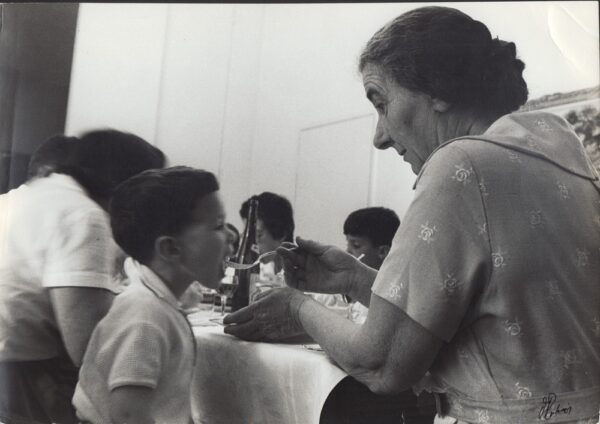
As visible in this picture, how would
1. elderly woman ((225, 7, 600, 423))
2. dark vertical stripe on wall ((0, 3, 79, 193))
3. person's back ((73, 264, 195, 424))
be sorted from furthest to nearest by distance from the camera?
dark vertical stripe on wall ((0, 3, 79, 193)), person's back ((73, 264, 195, 424)), elderly woman ((225, 7, 600, 423))

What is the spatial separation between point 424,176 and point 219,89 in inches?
15.4

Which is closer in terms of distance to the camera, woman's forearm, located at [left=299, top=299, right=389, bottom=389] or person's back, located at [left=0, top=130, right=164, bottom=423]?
woman's forearm, located at [left=299, top=299, right=389, bottom=389]

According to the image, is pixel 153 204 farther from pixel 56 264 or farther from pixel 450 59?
pixel 450 59

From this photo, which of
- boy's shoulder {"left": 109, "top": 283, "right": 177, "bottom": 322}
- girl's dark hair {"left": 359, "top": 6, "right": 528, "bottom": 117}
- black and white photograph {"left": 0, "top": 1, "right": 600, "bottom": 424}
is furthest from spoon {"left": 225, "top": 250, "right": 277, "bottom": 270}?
girl's dark hair {"left": 359, "top": 6, "right": 528, "bottom": 117}

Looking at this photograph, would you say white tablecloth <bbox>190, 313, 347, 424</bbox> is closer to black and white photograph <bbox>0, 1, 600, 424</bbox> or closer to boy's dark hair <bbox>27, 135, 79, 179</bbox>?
black and white photograph <bbox>0, 1, 600, 424</bbox>

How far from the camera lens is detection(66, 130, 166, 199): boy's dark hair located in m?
0.84

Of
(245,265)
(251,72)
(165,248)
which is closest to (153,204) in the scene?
(165,248)

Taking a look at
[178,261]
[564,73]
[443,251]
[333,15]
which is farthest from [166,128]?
[564,73]

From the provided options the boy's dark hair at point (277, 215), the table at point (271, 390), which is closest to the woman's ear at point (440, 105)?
the boy's dark hair at point (277, 215)
